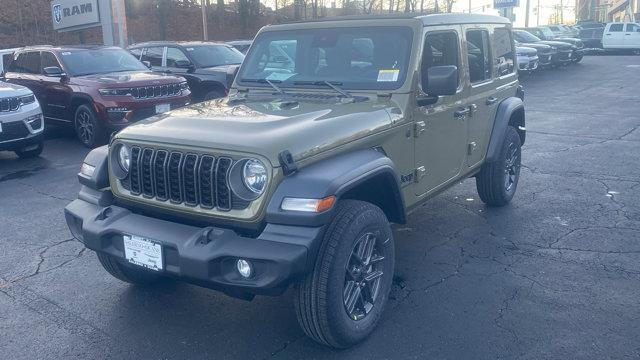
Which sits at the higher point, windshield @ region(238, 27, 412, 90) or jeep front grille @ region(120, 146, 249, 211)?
windshield @ region(238, 27, 412, 90)

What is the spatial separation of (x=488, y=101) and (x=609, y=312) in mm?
2286

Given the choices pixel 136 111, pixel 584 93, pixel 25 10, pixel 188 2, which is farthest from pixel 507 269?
pixel 188 2

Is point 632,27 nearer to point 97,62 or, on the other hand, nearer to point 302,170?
point 97,62

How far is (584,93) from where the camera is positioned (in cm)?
1717

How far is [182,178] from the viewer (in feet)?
11.8

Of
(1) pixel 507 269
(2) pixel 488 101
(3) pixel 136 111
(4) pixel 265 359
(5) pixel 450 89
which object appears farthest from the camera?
A: (3) pixel 136 111

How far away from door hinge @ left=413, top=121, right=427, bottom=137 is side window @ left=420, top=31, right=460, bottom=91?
381mm

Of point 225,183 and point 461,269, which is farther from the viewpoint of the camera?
point 461,269

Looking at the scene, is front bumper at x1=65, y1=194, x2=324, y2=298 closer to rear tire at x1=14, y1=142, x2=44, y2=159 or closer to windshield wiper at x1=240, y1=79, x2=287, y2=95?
windshield wiper at x1=240, y1=79, x2=287, y2=95

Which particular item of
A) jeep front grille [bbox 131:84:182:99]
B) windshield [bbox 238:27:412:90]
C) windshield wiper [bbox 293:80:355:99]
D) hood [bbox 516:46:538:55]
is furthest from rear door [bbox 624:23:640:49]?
windshield wiper [bbox 293:80:355:99]

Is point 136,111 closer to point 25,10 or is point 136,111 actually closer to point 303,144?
point 303,144

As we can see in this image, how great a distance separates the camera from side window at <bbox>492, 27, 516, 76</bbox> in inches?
239

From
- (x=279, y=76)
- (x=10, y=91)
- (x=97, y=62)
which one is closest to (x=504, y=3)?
(x=97, y=62)

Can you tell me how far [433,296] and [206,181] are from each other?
194cm
